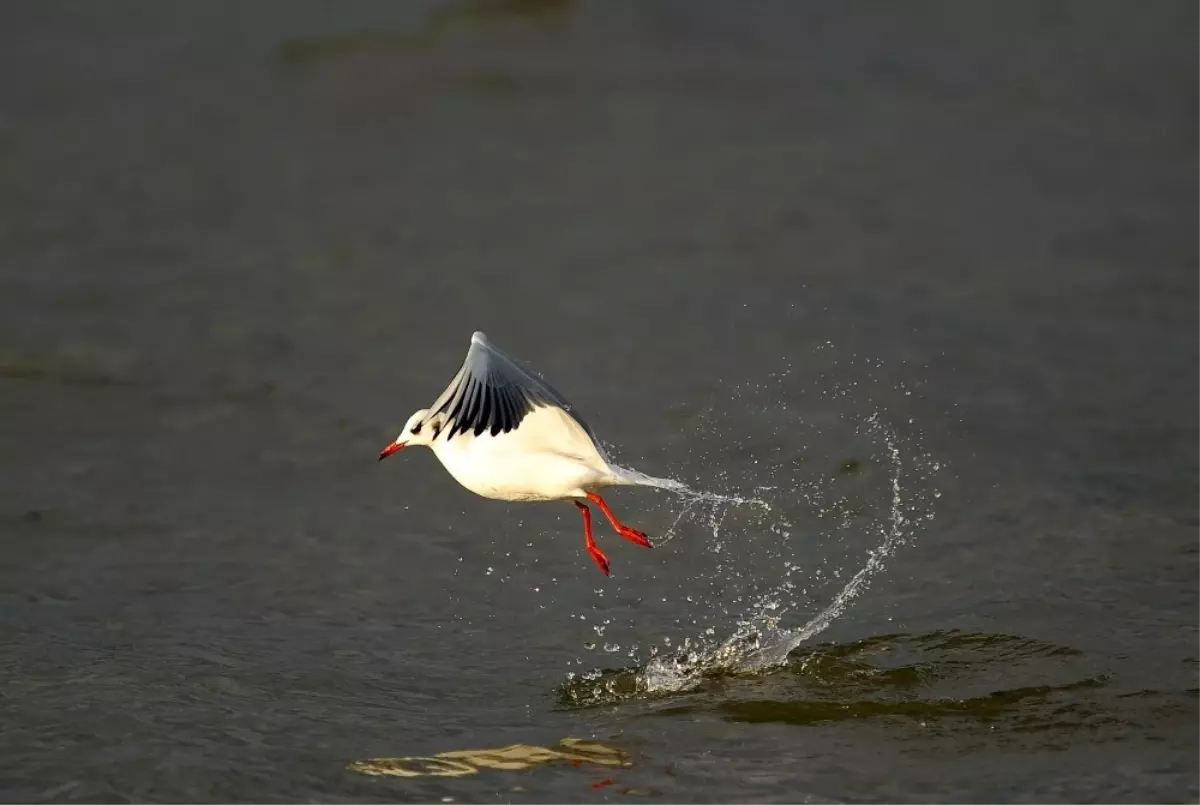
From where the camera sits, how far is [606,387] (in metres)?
10.3

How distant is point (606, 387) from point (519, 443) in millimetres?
2956

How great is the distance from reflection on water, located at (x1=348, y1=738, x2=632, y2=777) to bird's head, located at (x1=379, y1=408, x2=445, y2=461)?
157cm

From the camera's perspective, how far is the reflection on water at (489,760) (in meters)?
6.19

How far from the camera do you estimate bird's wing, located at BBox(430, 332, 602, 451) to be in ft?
22.7

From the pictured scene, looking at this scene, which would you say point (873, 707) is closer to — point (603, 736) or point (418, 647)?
point (603, 736)

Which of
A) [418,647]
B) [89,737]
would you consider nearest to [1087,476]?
[418,647]

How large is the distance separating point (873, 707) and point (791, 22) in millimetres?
9167

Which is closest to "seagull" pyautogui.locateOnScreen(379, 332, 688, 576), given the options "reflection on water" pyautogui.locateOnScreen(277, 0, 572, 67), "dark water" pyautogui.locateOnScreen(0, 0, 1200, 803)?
"dark water" pyautogui.locateOnScreen(0, 0, 1200, 803)

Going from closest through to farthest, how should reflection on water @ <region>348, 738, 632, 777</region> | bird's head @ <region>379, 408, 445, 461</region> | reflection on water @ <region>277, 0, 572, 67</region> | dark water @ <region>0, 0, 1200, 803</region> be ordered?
reflection on water @ <region>348, 738, 632, 777</region> < dark water @ <region>0, 0, 1200, 803</region> < bird's head @ <region>379, 408, 445, 461</region> < reflection on water @ <region>277, 0, 572, 67</region>

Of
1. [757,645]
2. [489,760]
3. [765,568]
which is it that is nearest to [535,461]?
[757,645]

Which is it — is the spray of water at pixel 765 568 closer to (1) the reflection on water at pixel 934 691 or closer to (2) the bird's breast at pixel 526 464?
(1) the reflection on water at pixel 934 691

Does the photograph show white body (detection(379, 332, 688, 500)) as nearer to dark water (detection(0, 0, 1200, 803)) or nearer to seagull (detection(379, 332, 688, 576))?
seagull (detection(379, 332, 688, 576))

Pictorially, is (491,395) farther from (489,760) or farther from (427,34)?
(427,34)

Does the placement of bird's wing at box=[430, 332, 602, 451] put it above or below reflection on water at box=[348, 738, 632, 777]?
above
